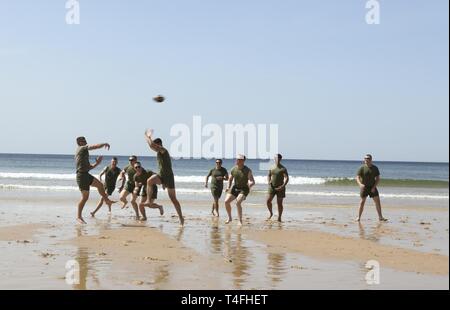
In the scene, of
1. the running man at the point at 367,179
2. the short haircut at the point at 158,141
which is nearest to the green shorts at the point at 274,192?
the running man at the point at 367,179

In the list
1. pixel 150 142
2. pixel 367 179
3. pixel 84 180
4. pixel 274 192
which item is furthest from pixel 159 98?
pixel 367 179

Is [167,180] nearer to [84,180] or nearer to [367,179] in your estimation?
[84,180]

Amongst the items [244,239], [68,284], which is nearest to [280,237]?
[244,239]

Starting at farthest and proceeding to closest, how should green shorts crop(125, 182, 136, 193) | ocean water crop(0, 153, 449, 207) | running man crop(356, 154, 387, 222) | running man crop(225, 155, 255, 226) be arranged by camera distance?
ocean water crop(0, 153, 449, 207)
green shorts crop(125, 182, 136, 193)
running man crop(356, 154, 387, 222)
running man crop(225, 155, 255, 226)

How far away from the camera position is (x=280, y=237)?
10945 millimetres

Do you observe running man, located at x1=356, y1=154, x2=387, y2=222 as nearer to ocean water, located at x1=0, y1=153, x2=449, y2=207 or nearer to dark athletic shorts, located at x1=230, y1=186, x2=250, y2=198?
dark athletic shorts, located at x1=230, y1=186, x2=250, y2=198

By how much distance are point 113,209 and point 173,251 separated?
8.49 m

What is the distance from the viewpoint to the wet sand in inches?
259

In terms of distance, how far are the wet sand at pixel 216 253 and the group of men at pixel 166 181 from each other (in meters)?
0.53

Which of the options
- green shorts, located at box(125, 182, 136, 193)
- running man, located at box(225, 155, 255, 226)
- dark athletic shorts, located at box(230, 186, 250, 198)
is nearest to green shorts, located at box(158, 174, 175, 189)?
running man, located at box(225, 155, 255, 226)

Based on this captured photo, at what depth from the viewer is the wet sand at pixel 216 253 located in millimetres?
6590

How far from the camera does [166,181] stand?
1203 centimetres

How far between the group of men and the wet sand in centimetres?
53
